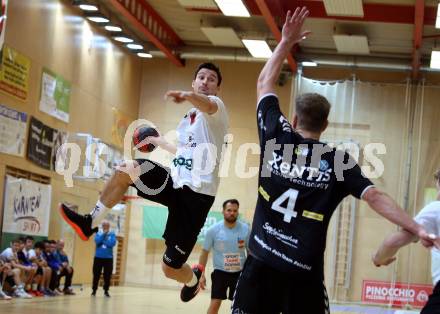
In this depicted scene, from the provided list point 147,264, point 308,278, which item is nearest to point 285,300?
point 308,278

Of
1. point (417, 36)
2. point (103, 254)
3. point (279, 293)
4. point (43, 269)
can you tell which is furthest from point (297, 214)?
point (417, 36)

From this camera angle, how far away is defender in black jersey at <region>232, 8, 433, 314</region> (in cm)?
418

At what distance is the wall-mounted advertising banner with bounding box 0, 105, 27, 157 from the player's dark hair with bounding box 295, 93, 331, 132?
13.0 m

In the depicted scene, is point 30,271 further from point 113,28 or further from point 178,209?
point 178,209

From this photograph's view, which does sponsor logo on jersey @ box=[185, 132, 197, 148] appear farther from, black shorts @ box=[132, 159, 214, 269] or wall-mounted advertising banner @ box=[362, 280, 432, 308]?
wall-mounted advertising banner @ box=[362, 280, 432, 308]

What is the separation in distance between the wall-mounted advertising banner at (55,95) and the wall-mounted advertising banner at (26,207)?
6.45 feet

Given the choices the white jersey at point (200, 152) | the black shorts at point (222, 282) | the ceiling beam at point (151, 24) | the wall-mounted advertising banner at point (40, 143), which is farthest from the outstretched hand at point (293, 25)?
the ceiling beam at point (151, 24)

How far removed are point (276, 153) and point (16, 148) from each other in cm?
1362

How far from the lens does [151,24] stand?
21.5 metres

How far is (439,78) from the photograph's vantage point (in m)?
21.8

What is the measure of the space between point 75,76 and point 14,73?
3568mm

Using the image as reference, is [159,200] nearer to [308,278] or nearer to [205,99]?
[205,99]

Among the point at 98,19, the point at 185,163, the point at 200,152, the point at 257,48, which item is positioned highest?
the point at 98,19

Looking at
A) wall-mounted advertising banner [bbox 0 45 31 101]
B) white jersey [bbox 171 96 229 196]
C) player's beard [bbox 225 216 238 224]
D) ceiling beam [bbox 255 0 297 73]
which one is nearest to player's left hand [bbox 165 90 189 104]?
white jersey [bbox 171 96 229 196]
